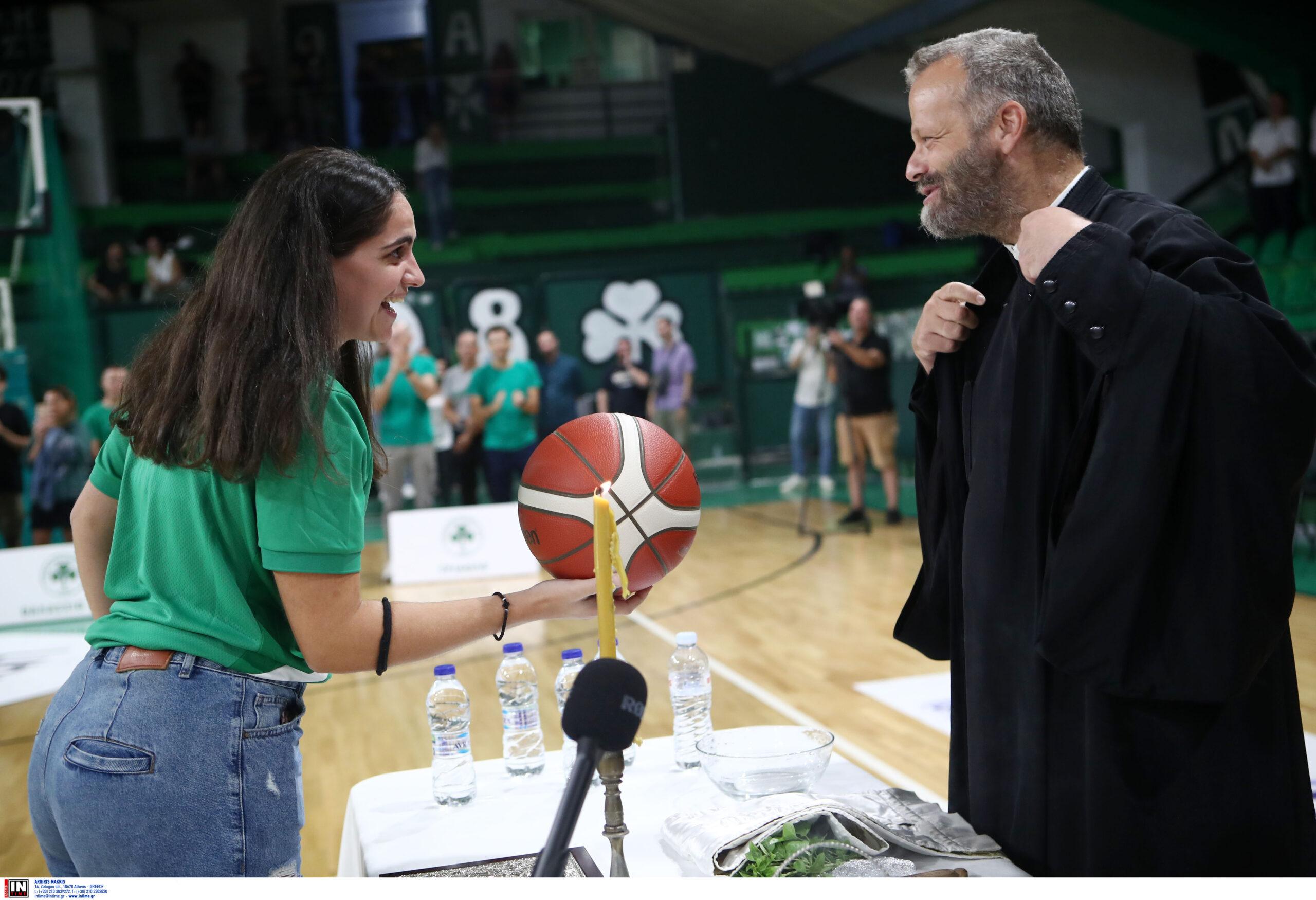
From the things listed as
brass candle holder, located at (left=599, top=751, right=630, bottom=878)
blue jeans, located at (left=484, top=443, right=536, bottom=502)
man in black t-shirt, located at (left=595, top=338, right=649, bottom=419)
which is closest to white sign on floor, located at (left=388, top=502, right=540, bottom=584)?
blue jeans, located at (left=484, top=443, right=536, bottom=502)

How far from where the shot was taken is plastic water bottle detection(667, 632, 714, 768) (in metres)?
2.22

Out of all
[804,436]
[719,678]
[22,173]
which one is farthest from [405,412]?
[804,436]

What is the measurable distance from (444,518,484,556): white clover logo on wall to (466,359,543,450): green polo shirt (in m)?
1.08

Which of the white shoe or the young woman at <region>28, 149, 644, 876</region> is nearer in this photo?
the young woman at <region>28, 149, 644, 876</region>

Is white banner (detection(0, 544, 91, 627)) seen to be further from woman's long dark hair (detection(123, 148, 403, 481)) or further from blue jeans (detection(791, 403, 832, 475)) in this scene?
blue jeans (detection(791, 403, 832, 475))

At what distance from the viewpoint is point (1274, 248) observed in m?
11.0

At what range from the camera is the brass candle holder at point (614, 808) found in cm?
126

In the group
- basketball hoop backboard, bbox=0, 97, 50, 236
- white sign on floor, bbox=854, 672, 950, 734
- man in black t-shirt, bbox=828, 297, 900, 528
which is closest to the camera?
white sign on floor, bbox=854, 672, 950, 734

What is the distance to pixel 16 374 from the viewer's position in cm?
977

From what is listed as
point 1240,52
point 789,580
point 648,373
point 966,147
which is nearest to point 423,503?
point 789,580

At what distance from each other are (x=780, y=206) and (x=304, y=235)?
1584 cm

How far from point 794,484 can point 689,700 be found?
10468mm

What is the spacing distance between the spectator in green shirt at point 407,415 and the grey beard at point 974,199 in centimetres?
679

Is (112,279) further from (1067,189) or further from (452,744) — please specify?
(1067,189)
